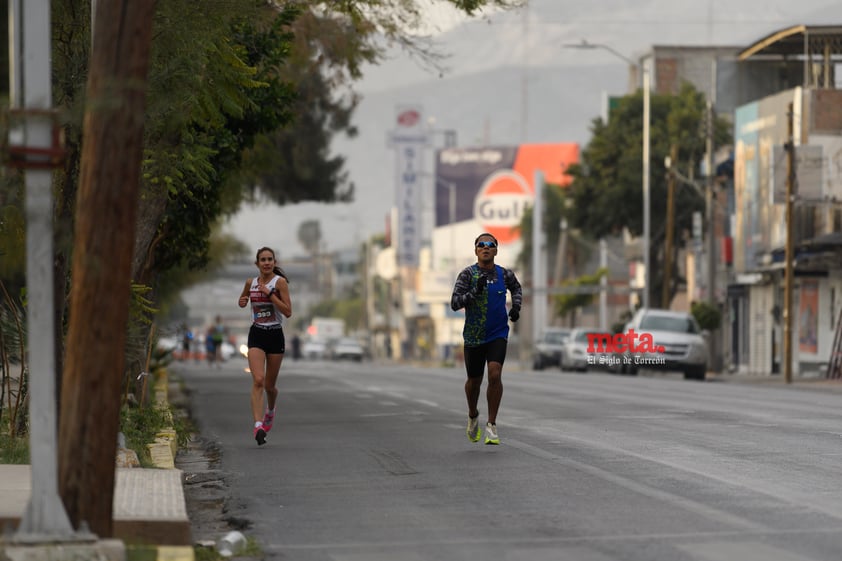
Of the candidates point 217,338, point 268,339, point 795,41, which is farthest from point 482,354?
point 217,338

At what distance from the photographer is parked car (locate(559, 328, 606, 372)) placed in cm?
5722

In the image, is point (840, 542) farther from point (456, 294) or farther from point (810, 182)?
point (810, 182)

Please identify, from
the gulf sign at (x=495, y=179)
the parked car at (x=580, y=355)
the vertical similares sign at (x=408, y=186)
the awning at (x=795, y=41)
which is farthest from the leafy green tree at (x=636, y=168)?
the gulf sign at (x=495, y=179)

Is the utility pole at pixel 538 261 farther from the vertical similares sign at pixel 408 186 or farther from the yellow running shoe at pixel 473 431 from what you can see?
the yellow running shoe at pixel 473 431

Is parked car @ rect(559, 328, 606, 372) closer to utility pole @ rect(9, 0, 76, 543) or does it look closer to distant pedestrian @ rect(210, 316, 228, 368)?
distant pedestrian @ rect(210, 316, 228, 368)

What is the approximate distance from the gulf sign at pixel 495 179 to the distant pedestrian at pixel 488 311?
12747cm

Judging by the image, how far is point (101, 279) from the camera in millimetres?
8727

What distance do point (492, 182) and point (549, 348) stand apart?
9198 cm

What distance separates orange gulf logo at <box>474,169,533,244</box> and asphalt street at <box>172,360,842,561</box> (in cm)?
12587

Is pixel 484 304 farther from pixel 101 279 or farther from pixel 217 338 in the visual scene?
pixel 217 338

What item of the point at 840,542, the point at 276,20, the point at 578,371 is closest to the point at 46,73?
the point at 840,542

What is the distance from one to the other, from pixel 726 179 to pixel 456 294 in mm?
52280

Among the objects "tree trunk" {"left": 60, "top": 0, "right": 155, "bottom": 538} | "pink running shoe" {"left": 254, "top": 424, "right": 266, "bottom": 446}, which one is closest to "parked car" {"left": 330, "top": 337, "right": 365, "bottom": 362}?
"pink running shoe" {"left": 254, "top": 424, "right": 266, "bottom": 446}

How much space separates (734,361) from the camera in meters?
63.8
